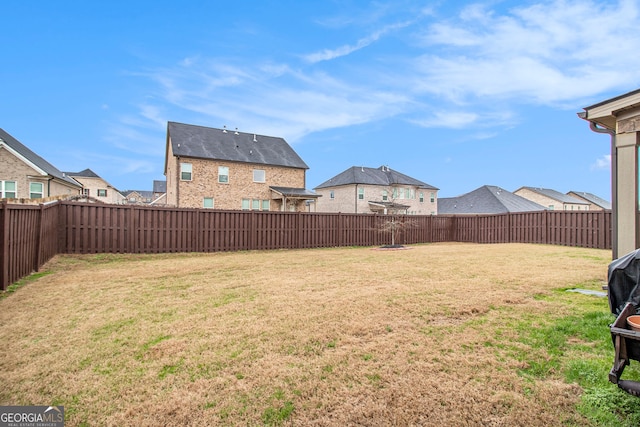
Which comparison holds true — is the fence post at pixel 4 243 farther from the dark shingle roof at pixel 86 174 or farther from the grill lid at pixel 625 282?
the dark shingle roof at pixel 86 174

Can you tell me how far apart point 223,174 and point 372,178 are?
18.1m

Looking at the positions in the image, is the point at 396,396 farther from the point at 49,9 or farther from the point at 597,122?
the point at 49,9

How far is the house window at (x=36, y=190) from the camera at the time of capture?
19359 mm

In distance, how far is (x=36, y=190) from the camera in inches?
773

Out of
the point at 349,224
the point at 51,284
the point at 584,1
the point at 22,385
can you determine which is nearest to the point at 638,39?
the point at 584,1

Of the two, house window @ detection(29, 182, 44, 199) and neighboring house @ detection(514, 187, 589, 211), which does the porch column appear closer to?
house window @ detection(29, 182, 44, 199)

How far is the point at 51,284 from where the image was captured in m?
6.79

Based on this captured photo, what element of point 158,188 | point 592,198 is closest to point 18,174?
point 158,188

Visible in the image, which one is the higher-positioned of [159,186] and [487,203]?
[159,186]

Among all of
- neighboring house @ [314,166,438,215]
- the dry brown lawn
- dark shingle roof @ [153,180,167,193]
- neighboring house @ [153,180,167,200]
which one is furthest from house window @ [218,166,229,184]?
dark shingle roof @ [153,180,167,193]

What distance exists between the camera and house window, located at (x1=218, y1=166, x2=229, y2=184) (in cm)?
2481

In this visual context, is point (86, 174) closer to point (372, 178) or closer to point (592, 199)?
point (372, 178)

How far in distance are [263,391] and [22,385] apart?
7.15 ft

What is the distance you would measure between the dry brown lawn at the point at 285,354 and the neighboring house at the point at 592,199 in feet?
208
